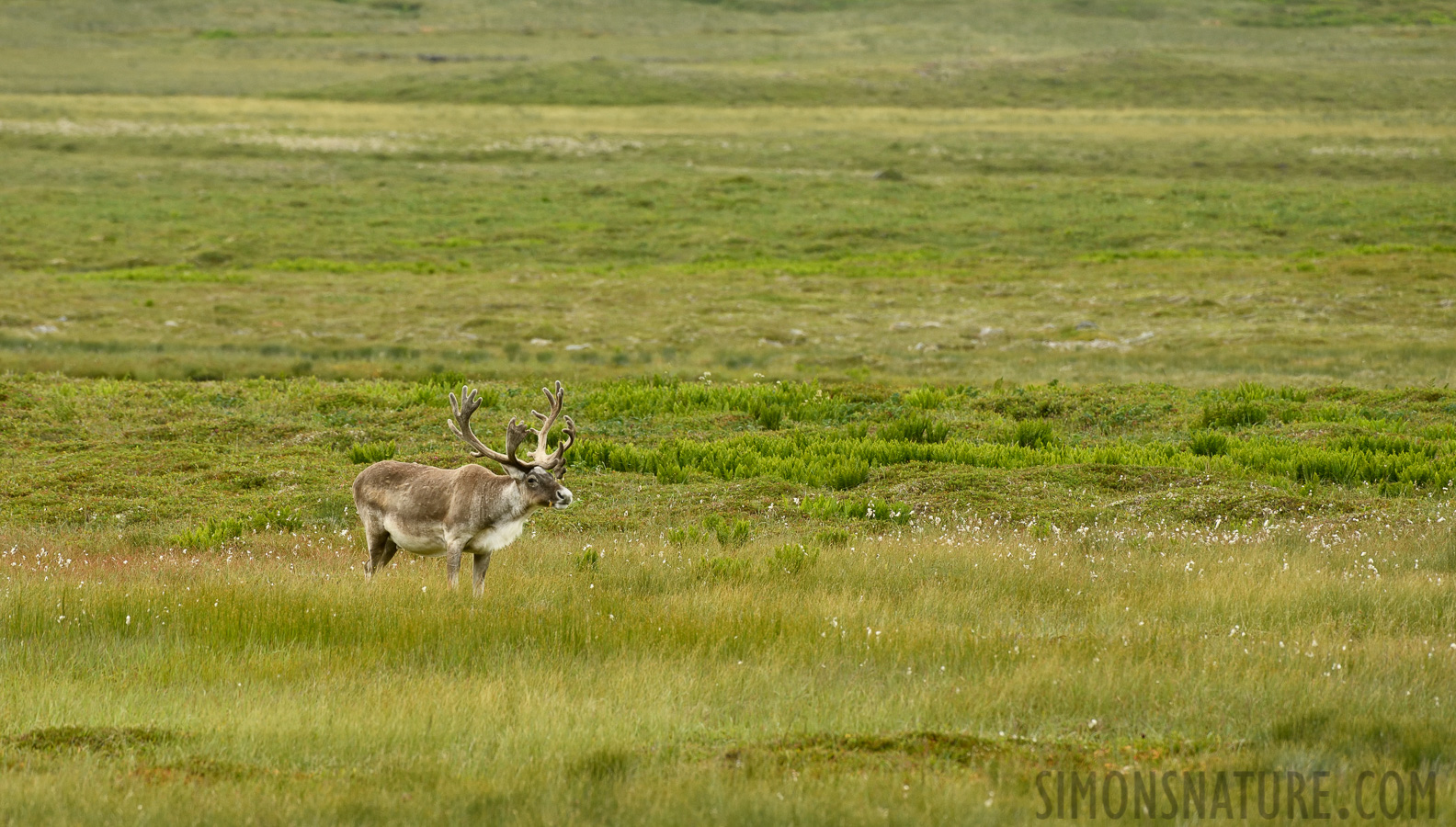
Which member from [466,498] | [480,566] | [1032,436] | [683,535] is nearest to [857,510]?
[683,535]

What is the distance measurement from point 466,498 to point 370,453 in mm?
7238

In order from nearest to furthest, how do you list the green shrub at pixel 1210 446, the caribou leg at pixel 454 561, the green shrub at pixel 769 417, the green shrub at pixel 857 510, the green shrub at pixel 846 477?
the caribou leg at pixel 454 561
the green shrub at pixel 857 510
the green shrub at pixel 846 477
the green shrub at pixel 1210 446
the green shrub at pixel 769 417

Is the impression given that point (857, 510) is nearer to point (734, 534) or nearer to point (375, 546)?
point (734, 534)

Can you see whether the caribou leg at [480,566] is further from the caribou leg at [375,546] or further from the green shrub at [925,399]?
the green shrub at [925,399]

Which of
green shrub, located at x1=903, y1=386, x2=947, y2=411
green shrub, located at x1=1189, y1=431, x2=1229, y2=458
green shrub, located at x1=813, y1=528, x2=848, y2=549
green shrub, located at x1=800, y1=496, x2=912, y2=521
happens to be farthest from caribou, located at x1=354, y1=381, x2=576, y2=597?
green shrub, located at x1=903, y1=386, x2=947, y2=411

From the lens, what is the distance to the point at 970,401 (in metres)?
21.3

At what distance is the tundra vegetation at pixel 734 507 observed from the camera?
710 cm

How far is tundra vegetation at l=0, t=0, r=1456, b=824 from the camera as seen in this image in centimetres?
710

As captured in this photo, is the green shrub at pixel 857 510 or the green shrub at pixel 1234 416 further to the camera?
the green shrub at pixel 1234 416

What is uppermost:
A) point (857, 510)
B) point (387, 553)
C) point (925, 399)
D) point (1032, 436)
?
point (387, 553)

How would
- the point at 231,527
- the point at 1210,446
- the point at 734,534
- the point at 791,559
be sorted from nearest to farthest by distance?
the point at 791,559, the point at 734,534, the point at 231,527, the point at 1210,446

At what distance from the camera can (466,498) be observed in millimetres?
10430

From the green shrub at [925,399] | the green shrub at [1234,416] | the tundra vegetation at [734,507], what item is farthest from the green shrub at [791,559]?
the green shrub at [1234,416]

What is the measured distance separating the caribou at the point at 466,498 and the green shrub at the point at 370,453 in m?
6.10
